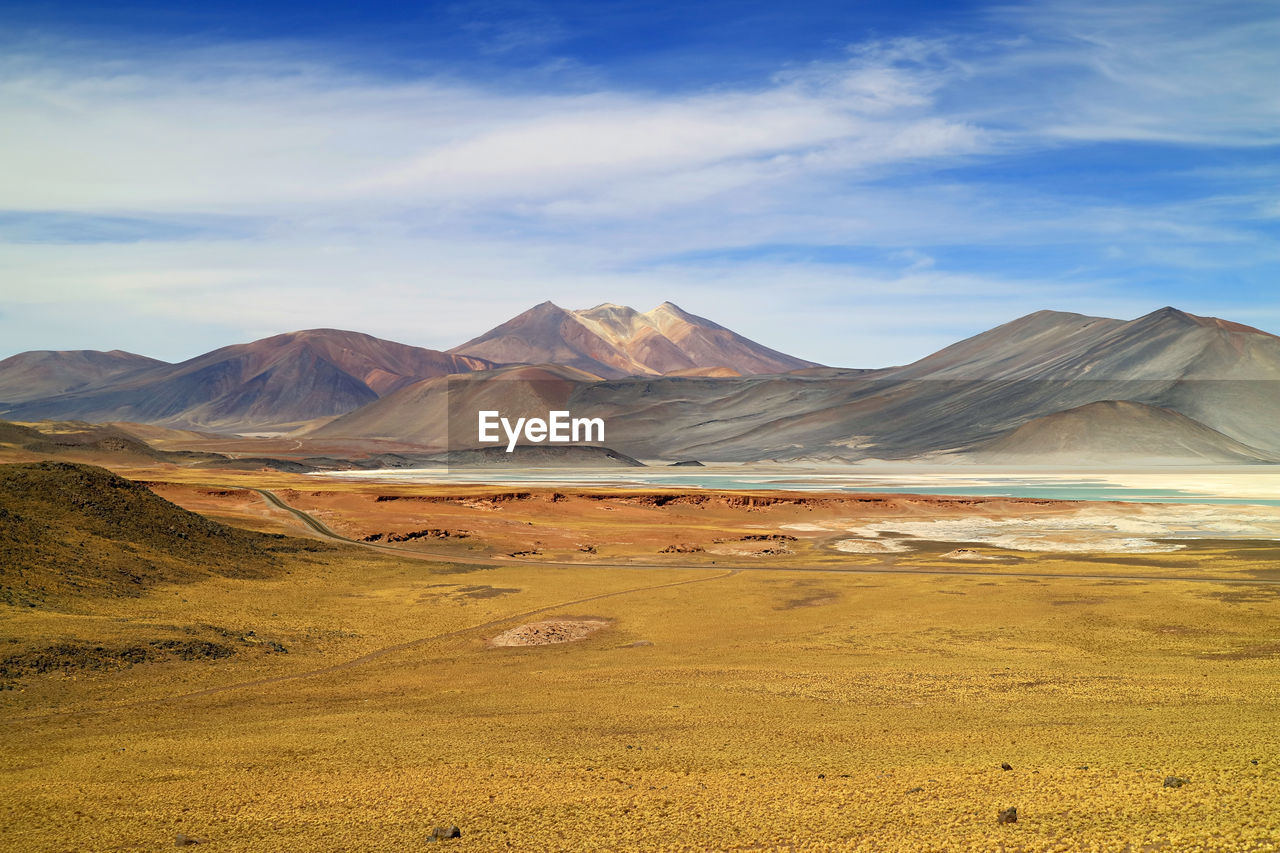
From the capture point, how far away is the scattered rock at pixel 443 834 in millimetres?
8023

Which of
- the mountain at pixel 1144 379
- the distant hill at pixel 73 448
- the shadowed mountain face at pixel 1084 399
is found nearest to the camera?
the distant hill at pixel 73 448

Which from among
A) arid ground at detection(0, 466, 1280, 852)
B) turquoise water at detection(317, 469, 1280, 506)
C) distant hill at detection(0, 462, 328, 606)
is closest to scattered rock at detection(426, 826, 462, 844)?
arid ground at detection(0, 466, 1280, 852)

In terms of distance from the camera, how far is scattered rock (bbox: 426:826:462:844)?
26.3ft

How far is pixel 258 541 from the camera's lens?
35.9 metres

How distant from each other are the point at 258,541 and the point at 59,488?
28.9ft

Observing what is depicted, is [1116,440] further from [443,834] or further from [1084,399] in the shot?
[443,834]

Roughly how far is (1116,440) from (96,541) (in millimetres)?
136878

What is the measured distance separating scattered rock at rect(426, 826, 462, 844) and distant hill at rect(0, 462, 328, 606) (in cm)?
1582

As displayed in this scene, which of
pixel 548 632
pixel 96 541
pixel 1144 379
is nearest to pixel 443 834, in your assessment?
pixel 548 632

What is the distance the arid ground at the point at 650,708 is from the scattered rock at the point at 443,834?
0.51 ft

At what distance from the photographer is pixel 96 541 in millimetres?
25688

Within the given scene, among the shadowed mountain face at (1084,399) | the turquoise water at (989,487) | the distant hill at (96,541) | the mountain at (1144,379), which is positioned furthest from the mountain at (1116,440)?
the distant hill at (96,541)

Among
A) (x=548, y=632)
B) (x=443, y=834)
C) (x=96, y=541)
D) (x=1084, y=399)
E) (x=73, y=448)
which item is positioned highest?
(x=1084, y=399)

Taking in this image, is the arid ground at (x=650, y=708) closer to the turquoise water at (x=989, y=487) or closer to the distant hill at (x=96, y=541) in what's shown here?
the distant hill at (x=96, y=541)
